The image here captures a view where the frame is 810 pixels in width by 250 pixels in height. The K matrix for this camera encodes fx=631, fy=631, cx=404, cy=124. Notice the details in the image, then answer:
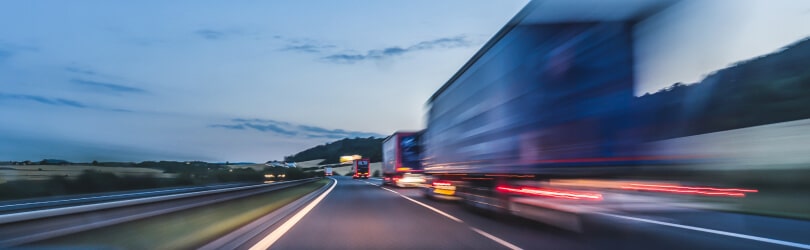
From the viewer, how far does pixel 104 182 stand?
43.1 metres

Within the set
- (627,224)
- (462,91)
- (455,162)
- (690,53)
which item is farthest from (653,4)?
(455,162)

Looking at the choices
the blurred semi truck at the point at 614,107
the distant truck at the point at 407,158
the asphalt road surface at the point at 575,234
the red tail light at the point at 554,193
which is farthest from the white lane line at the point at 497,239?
the distant truck at the point at 407,158

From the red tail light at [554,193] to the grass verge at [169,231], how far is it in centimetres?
616

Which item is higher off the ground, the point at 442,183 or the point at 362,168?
the point at 362,168

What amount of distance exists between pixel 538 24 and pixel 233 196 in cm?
1163

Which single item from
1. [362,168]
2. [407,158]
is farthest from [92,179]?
[362,168]

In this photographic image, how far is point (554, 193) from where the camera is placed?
1151 centimetres

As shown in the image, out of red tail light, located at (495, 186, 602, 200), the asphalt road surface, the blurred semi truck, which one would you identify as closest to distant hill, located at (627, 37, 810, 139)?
the blurred semi truck

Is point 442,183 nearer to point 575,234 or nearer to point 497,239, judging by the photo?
point 575,234

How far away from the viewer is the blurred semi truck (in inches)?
258

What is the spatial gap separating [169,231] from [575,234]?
756 cm

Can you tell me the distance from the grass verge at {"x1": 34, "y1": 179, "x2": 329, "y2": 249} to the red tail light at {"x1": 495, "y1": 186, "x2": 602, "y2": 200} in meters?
6.16

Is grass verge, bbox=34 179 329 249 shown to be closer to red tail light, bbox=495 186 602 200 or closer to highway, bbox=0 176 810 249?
highway, bbox=0 176 810 249

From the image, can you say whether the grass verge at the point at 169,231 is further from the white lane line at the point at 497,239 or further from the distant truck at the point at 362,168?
the distant truck at the point at 362,168
